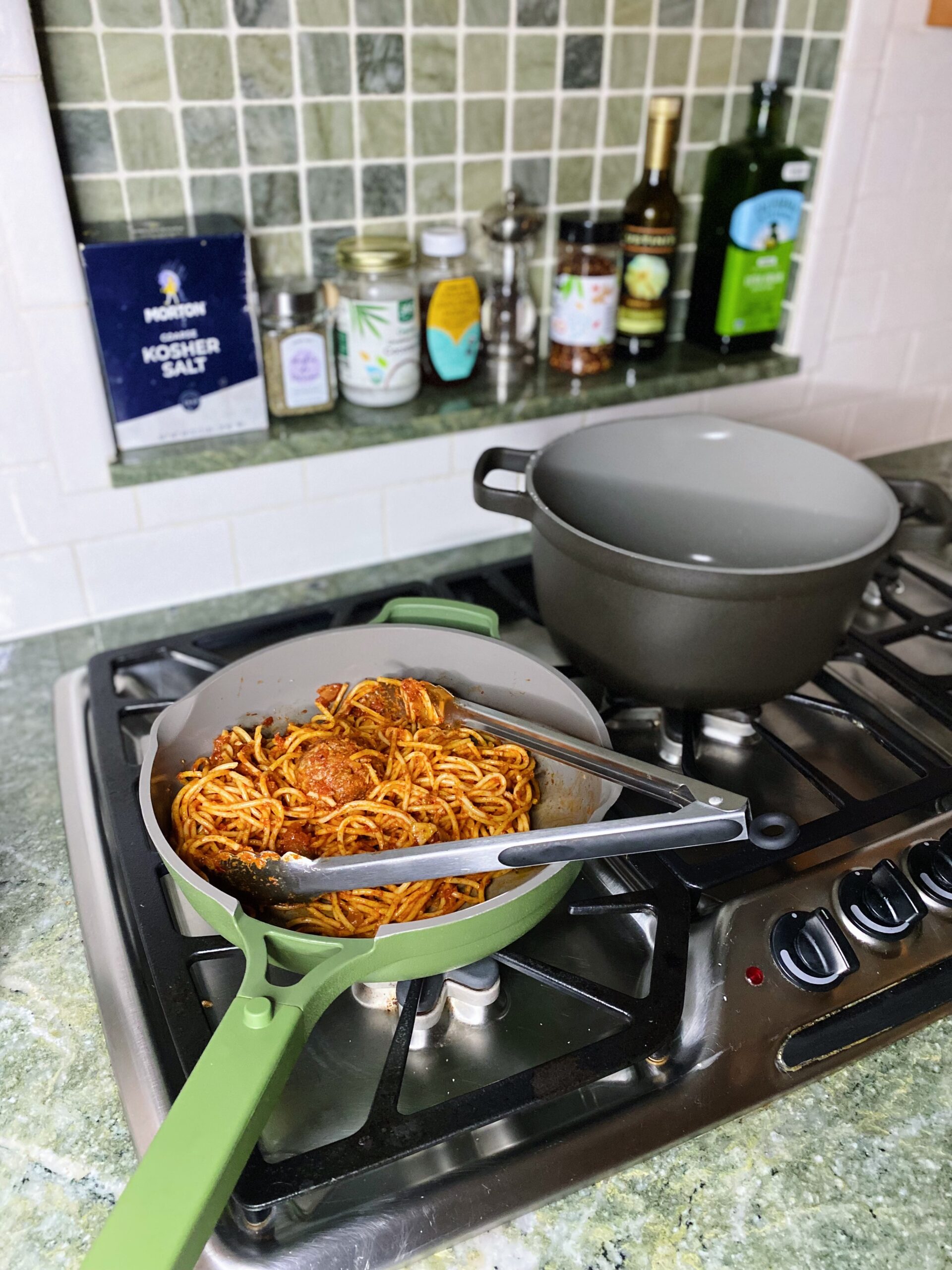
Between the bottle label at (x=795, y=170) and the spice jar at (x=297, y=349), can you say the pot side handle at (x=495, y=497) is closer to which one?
the spice jar at (x=297, y=349)

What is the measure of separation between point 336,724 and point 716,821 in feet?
0.96

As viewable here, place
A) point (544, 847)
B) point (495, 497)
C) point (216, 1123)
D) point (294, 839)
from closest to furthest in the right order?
1. point (216, 1123)
2. point (544, 847)
3. point (294, 839)
4. point (495, 497)

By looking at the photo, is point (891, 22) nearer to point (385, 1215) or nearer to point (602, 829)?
point (602, 829)

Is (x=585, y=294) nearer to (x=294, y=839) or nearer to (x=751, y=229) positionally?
(x=751, y=229)

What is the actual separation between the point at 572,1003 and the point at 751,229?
0.82m

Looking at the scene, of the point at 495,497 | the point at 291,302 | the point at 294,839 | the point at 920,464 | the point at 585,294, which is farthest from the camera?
the point at 920,464

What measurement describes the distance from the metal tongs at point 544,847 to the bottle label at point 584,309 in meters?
0.58

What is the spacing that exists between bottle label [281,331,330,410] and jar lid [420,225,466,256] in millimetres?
136

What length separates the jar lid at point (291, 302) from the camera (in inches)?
35.0

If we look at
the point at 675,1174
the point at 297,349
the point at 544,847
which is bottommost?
the point at 675,1174

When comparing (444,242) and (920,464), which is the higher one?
(444,242)

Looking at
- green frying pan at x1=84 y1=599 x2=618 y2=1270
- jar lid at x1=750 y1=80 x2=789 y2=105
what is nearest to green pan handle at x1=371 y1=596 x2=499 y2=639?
green frying pan at x1=84 y1=599 x2=618 y2=1270

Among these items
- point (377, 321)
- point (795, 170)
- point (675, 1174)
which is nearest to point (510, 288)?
point (377, 321)

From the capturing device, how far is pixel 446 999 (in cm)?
58
